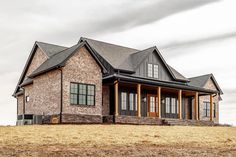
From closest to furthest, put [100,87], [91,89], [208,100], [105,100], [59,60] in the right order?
[59,60] → [91,89] → [100,87] → [105,100] → [208,100]

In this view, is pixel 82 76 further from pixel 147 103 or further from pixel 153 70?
pixel 153 70

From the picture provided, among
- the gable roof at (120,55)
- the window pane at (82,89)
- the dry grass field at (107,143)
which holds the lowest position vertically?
the dry grass field at (107,143)

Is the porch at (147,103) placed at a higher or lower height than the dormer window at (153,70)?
lower

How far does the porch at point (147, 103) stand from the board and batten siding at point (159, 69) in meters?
1.28

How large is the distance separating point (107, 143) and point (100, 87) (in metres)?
13.8

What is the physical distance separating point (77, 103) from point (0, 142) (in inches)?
520

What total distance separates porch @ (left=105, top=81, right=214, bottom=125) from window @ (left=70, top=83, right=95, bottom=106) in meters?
2.01

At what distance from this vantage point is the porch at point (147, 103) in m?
31.7

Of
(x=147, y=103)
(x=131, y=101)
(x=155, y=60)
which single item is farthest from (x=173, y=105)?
(x=131, y=101)

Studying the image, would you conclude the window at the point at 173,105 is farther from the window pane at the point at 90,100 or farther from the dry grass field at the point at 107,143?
the dry grass field at the point at 107,143

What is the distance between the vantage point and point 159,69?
3734cm

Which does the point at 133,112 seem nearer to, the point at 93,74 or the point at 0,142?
the point at 93,74

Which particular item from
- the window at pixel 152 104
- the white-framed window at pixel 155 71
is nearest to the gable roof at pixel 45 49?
the white-framed window at pixel 155 71

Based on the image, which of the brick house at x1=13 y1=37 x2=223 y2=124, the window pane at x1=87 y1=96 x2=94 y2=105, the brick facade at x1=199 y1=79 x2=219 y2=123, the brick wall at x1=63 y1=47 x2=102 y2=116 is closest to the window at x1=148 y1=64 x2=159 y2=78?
the brick house at x1=13 y1=37 x2=223 y2=124
